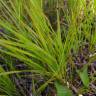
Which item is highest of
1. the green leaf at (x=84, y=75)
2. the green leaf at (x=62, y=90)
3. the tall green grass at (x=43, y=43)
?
the tall green grass at (x=43, y=43)

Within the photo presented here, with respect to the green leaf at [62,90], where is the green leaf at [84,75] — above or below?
above

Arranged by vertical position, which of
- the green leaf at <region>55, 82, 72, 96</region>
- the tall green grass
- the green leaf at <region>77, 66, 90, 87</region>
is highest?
the tall green grass

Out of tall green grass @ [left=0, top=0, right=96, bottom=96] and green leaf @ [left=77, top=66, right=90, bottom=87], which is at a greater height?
tall green grass @ [left=0, top=0, right=96, bottom=96]

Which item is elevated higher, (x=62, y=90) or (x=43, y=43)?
(x=43, y=43)

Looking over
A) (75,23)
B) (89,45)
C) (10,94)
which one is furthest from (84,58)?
(10,94)

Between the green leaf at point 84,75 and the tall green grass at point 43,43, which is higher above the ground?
the tall green grass at point 43,43

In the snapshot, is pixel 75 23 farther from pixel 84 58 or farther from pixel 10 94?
pixel 10 94

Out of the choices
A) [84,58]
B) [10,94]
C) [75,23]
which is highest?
[75,23]

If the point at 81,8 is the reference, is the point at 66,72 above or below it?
below

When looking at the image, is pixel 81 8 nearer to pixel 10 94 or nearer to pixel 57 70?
pixel 57 70

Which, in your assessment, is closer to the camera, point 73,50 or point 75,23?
point 75,23

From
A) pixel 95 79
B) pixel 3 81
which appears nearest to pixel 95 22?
pixel 95 79
